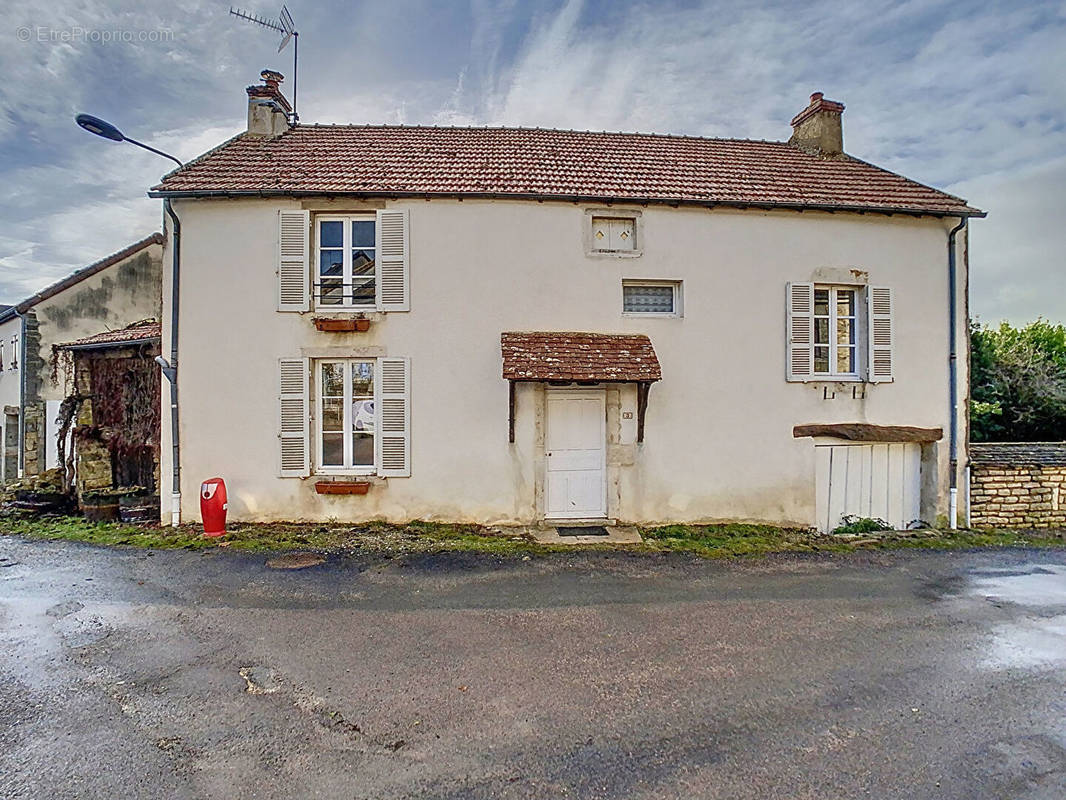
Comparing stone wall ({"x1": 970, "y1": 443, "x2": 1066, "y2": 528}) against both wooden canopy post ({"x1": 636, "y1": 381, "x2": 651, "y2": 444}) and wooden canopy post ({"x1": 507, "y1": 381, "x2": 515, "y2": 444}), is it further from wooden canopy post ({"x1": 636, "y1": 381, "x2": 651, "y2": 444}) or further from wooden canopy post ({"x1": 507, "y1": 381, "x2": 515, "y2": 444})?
wooden canopy post ({"x1": 507, "y1": 381, "x2": 515, "y2": 444})

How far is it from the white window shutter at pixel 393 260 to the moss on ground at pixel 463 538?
3.33 meters

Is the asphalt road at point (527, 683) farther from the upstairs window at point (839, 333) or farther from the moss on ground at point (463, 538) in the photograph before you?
the upstairs window at point (839, 333)

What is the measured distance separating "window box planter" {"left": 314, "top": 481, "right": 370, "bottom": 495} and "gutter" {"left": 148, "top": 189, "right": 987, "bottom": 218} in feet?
13.9

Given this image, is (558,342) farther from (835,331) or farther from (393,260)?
(835,331)

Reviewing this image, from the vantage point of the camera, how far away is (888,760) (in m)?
3.30

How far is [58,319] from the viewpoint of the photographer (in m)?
15.0

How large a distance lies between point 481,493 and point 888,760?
20.4ft

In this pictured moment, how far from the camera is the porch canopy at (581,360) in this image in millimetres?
8086

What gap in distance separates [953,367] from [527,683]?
8994 mm

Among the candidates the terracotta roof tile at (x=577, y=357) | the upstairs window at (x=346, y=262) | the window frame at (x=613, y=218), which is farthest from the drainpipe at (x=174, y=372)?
the window frame at (x=613, y=218)

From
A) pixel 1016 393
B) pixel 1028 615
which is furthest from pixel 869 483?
pixel 1016 393

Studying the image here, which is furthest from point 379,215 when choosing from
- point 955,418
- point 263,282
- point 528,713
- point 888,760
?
point 955,418

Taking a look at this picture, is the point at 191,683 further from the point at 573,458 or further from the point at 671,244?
the point at 671,244

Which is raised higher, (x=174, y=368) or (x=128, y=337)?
(x=128, y=337)
